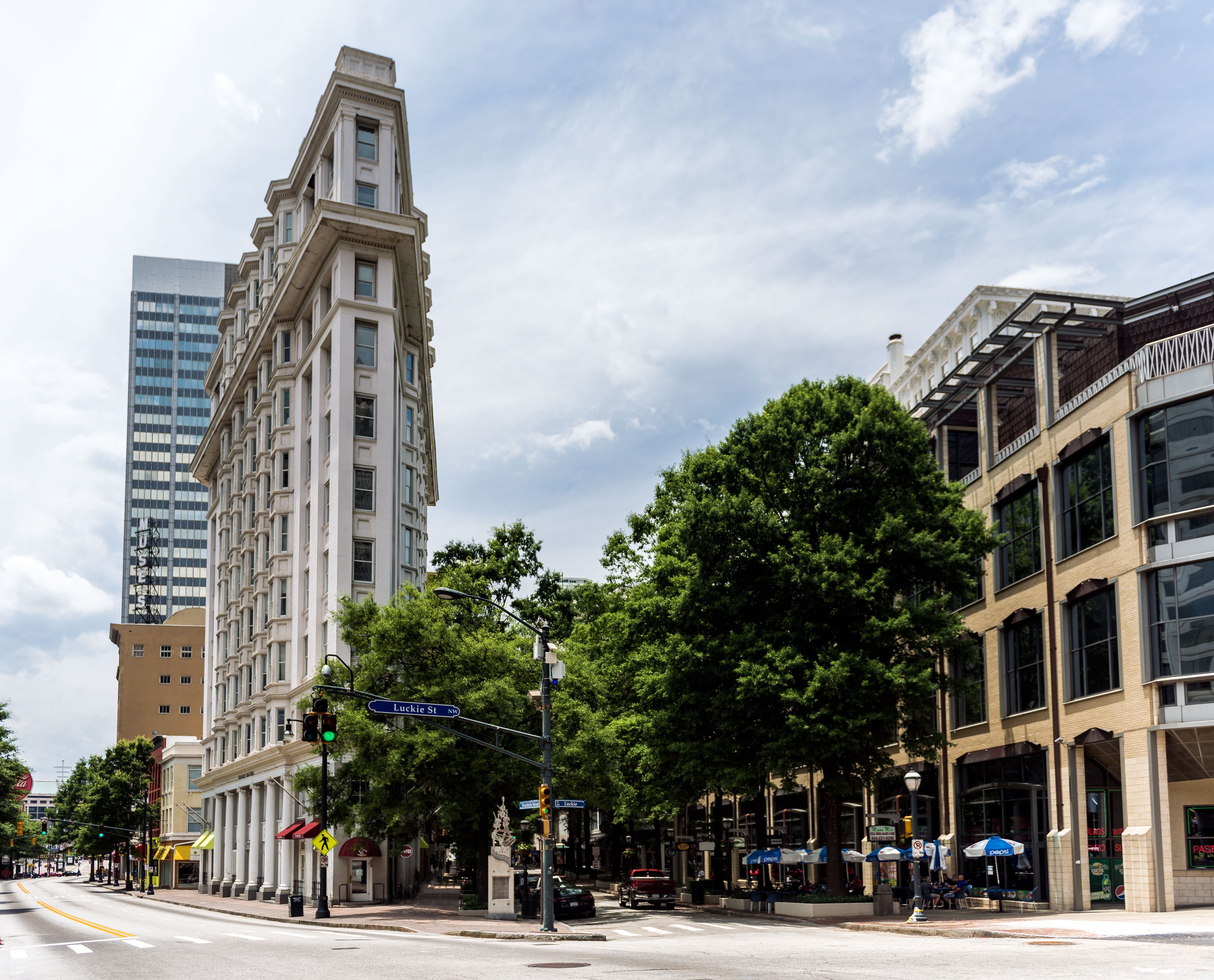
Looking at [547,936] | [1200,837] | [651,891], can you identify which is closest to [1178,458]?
[1200,837]

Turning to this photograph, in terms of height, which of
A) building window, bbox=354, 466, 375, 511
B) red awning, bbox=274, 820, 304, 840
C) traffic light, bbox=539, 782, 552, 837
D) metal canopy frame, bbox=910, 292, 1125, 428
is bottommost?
red awning, bbox=274, 820, 304, 840

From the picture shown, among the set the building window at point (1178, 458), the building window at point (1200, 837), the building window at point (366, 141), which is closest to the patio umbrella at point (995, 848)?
the building window at point (1200, 837)

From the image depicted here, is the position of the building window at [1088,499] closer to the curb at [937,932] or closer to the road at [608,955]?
the curb at [937,932]

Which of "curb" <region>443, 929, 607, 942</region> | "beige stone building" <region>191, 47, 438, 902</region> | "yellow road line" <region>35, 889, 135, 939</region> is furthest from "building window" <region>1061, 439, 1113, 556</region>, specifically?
"yellow road line" <region>35, 889, 135, 939</region>

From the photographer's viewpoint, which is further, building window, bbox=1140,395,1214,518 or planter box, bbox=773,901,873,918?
planter box, bbox=773,901,873,918

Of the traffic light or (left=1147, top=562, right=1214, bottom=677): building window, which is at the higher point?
(left=1147, top=562, right=1214, bottom=677): building window

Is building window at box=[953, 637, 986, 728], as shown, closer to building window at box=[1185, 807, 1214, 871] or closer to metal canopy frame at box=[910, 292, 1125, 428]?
building window at box=[1185, 807, 1214, 871]

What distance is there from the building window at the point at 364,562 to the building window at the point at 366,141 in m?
21.8

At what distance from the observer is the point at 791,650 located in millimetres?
38031

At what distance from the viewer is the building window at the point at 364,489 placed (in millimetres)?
59500

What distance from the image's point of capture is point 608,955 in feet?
84.3

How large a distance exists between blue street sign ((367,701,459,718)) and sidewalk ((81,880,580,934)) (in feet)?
23.0

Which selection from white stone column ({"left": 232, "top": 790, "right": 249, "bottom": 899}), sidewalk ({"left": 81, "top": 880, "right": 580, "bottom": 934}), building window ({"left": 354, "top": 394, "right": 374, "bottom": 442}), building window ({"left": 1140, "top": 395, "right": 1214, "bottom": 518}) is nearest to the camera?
building window ({"left": 1140, "top": 395, "right": 1214, "bottom": 518})

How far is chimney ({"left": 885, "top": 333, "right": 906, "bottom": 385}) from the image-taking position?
78.1m
